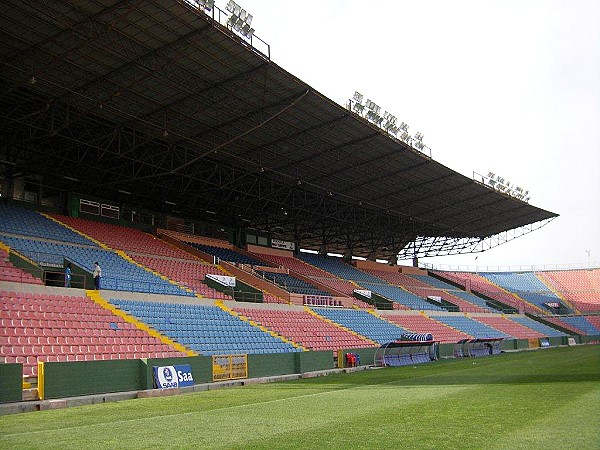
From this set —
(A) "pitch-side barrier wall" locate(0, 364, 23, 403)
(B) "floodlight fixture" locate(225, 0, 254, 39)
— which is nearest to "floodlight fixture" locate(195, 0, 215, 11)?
(B) "floodlight fixture" locate(225, 0, 254, 39)

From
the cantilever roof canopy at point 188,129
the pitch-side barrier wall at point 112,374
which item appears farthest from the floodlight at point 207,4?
the pitch-side barrier wall at point 112,374

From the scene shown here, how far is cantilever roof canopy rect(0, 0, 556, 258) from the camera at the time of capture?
22.6 metres

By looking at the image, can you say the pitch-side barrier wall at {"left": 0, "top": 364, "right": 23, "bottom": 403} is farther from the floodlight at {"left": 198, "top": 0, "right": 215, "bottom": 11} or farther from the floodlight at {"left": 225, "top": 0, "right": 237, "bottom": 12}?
the floodlight at {"left": 225, "top": 0, "right": 237, "bottom": 12}

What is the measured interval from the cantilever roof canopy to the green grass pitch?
1352cm

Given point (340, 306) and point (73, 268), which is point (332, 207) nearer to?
point (340, 306)

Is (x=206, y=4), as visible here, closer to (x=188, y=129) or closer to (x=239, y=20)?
(x=239, y=20)

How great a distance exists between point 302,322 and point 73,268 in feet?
44.4

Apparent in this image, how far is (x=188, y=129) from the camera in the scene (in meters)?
31.6

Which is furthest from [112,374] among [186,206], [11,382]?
[186,206]

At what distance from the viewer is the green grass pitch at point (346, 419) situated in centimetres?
952

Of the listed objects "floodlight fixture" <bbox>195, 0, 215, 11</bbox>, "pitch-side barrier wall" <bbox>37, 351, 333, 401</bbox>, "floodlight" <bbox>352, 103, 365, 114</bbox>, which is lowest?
"pitch-side barrier wall" <bbox>37, 351, 333, 401</bbox>

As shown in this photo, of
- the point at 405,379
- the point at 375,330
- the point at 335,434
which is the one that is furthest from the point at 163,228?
the point at 335,434

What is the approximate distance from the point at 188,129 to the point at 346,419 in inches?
888

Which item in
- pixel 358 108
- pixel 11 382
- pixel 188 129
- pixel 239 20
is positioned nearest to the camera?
pixel 11 382
